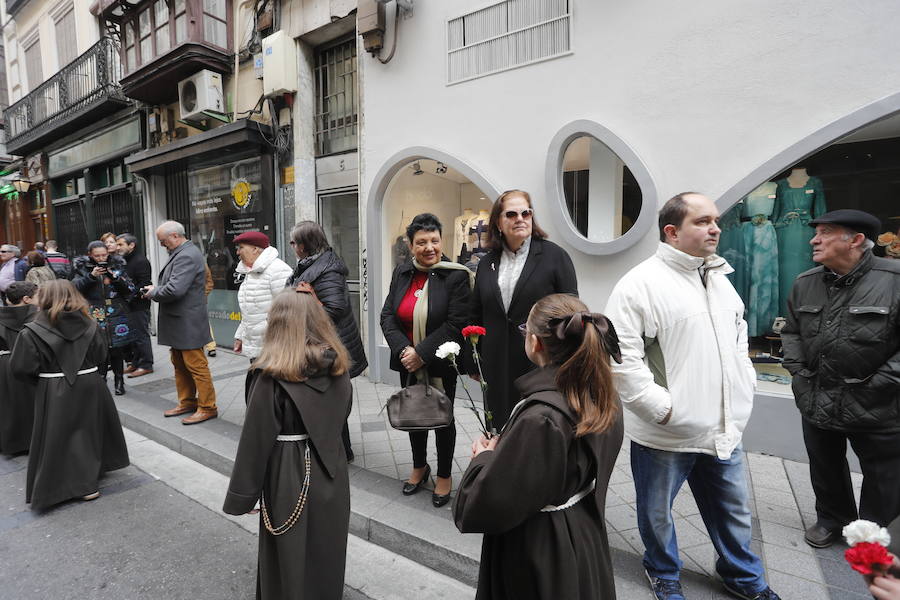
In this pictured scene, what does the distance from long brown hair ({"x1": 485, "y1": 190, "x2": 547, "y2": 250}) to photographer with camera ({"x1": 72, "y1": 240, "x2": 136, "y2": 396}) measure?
5.56 metres

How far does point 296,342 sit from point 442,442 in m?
1.51

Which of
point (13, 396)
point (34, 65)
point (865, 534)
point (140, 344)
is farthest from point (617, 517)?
point (34, 65)

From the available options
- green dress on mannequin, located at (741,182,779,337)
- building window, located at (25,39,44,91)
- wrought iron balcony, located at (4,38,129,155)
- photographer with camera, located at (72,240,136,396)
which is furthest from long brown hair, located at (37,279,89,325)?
building window, located at (25,39,44,91)

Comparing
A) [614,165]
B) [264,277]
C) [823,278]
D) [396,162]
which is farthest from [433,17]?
[823,278]

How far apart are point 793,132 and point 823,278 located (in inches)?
63.0

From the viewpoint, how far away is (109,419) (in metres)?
4.03

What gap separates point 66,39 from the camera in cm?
1273

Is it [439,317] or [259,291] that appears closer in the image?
[439,317]

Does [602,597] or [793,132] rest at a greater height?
[793,132]

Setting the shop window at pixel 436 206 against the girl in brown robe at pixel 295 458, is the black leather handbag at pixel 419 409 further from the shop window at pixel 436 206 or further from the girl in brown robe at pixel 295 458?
the shop window at pixel 436 206

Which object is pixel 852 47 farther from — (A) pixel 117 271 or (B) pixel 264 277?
(A) pixel 117 271

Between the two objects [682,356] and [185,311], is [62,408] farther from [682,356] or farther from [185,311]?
[682,356]

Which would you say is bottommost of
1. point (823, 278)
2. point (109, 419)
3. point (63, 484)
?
point (63, 484)

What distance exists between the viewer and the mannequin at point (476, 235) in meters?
6.24
